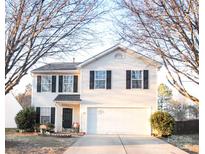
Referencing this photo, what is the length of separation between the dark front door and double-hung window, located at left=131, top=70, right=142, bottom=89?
11.4ft

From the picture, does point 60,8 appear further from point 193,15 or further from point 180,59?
point 180,59

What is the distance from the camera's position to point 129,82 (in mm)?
16562

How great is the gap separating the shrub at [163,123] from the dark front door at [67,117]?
4.28 metres

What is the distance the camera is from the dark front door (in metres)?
17.2

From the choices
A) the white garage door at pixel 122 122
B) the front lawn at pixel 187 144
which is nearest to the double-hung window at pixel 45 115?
the white garage door at pixel 122 122

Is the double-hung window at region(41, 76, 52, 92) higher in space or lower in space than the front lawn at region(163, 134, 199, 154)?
higher

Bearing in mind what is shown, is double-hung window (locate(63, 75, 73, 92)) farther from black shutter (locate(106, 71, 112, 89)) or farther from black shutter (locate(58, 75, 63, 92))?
black shutter (locate(106, 71, 112, 89))

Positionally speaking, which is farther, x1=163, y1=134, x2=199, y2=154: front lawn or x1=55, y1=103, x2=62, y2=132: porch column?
x1=55, y1=103, x2=62, y2=132: porch column

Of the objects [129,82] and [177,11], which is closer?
[177,11]

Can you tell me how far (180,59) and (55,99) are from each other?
30.9ft

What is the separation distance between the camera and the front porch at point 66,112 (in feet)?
55.7

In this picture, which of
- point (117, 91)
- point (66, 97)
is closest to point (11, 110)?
point (66, 97)

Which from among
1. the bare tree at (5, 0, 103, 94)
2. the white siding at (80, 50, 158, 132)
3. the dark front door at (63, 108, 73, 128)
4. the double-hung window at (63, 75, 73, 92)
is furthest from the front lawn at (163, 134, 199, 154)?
the double-hung window at (63, 75, 73, 92)
